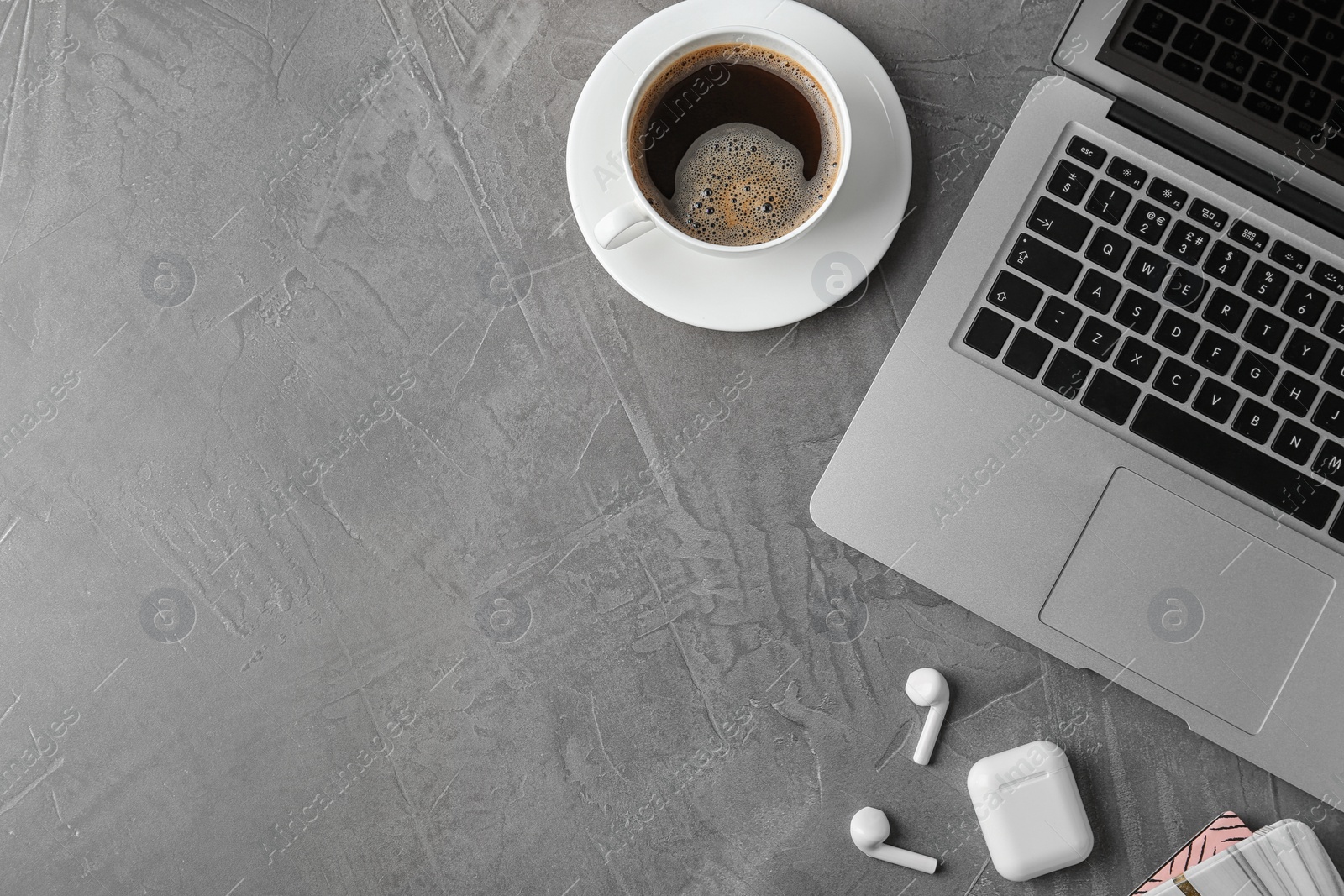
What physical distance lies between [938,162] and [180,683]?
85 cm

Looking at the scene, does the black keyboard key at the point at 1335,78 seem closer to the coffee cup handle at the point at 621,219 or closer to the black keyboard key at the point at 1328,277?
the black keyboard key at the point at 1328,277

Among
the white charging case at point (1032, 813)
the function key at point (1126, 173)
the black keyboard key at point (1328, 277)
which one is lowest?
the white charging case at point (1032, 813)

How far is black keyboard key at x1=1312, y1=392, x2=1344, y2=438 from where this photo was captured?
0.65 meters

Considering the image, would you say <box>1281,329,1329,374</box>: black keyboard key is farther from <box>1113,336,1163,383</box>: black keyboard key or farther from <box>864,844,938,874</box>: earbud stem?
<box>864,844,938,874</box>: earbud stem

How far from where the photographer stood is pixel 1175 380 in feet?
2.19

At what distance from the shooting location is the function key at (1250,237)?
672 millimetres

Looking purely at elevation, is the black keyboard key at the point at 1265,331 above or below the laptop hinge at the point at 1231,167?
below

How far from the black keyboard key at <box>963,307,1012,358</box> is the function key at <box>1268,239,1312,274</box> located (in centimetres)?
22

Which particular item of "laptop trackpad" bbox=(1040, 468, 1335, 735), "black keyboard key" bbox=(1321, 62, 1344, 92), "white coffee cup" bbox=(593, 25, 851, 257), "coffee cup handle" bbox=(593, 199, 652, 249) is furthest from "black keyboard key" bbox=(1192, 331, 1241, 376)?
"coffee cup handle" bbox=(593, 199, 652, 249)

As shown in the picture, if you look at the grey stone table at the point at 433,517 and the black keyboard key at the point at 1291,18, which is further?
the grey stone table at the point at 433,517

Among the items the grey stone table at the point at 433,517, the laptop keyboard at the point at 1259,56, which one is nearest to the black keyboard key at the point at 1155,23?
the laptop keyboard at the point at 1259,56

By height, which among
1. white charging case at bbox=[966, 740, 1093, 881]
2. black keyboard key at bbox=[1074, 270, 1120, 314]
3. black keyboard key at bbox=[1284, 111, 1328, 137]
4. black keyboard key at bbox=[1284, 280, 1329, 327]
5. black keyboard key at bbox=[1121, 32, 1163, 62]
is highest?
black keyboard key at bbox=[1121, 32, 1163, 62]

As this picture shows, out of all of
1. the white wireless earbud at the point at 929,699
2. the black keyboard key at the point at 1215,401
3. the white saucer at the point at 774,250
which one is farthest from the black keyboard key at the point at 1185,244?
the white wireless earbud at the point at 929,699

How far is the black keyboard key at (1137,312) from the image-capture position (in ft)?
2.19
